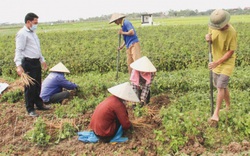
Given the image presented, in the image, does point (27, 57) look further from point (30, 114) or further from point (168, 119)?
point (168, 119)

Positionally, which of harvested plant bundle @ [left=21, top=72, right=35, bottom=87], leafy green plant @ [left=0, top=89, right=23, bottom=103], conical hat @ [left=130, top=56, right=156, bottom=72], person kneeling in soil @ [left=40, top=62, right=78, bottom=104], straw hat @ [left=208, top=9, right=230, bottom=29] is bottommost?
leafy green plant @ [left=0, top=89, right=23, bottom=103]

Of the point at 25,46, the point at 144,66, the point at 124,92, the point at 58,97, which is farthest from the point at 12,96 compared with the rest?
the point at 124,92

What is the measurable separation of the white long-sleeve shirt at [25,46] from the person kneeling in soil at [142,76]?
2.06 meters

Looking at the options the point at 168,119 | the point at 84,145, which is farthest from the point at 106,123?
the point at 168,119

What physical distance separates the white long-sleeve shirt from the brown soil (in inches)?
50.3

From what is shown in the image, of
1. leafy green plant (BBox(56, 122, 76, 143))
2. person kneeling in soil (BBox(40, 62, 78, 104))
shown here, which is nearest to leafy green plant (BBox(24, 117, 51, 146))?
leafy green plant (BBox(56, 122, 76, 143))

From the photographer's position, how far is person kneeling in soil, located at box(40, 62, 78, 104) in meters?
6.77

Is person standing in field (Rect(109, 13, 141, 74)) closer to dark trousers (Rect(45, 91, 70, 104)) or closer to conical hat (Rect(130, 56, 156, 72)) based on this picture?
conical hat (Rect(130, 56, 156, 72))

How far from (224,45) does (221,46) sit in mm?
52

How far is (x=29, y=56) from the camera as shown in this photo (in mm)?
5977

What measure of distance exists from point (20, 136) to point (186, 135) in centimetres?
300

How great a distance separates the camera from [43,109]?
259 inches

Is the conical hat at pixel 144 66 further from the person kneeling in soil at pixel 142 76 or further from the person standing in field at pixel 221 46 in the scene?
the person standing in field at pixel 221 46

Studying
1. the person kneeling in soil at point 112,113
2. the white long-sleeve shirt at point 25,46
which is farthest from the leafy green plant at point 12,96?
the person kneeling in soil at point 112,113
